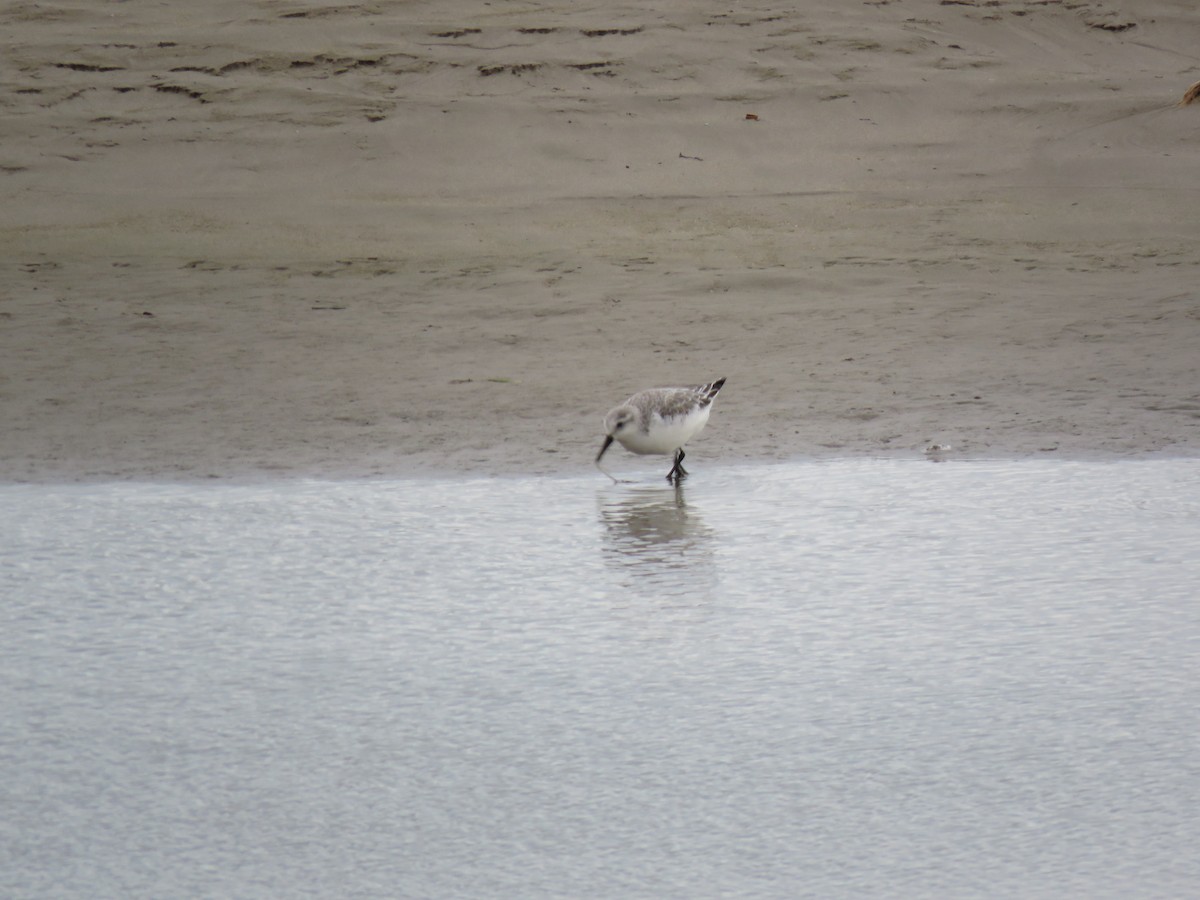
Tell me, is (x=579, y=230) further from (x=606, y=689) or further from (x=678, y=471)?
(x=606, y=689)

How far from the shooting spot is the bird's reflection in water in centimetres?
490

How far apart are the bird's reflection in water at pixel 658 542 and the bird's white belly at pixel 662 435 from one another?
0.47ft

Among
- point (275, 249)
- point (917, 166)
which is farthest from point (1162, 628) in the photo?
point (917, 166)

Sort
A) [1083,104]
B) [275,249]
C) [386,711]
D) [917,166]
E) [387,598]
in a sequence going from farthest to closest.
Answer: [1083,104] → [917,166] → [275,249] → [387,598] → [386,711]

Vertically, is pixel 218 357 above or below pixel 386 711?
below

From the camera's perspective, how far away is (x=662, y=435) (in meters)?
6.09

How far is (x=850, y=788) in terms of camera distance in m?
3.44

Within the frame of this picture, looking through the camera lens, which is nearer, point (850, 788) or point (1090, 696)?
point (850, 788)

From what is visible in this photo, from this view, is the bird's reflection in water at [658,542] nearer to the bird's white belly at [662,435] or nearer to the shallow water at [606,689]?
the shallow water at [606,689]

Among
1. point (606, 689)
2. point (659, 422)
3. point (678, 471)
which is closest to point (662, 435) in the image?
point (659, 422)

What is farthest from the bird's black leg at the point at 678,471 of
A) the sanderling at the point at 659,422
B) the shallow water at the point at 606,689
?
the shallow water at the point at 606,689

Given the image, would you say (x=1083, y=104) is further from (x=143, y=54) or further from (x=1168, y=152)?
(x=143, y=54)

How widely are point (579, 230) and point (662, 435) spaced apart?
413 centimetres

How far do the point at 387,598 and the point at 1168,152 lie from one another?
8.45 metres
